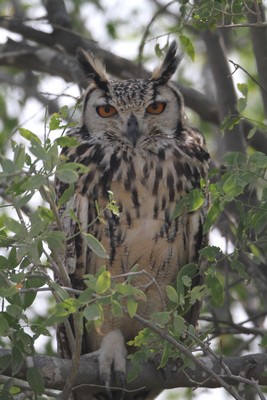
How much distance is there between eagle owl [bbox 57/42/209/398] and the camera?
3.68 m

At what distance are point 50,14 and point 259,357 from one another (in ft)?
8.23

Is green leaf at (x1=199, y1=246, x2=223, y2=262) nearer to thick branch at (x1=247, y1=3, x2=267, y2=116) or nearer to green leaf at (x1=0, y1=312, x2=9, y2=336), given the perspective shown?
green leaf at (x1=0, y1=312, x2=9, y2=336)

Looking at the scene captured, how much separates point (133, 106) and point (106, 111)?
0.44 ft

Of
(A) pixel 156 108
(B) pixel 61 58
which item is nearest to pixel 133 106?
(A) pixel 156 108

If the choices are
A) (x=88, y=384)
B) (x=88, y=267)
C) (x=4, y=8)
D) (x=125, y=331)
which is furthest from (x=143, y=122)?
(x=4, y=8)

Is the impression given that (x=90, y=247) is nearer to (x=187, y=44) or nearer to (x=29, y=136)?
(x=29, y=136)

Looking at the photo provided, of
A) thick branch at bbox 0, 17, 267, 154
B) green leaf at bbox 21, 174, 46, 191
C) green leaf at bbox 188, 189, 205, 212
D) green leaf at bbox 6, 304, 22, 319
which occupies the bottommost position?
green leaf at bbox 6, 304, 22, 319

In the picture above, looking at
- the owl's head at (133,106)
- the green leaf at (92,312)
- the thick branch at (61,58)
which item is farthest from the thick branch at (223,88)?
the green leaf at (92,312)

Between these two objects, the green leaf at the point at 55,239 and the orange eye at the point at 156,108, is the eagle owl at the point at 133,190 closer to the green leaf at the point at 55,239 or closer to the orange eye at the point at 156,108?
the orange eye at the point at 156,108

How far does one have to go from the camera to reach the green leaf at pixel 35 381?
2.77 m

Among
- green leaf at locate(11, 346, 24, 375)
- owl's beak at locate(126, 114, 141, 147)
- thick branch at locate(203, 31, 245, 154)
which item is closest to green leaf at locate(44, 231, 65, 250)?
green leaf at locate(11, 346, 24, 375)

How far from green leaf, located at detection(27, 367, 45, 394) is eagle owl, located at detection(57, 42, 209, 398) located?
736 mm

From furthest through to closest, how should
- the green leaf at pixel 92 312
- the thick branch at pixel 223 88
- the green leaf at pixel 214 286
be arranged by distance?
the thick branch at pixel 223 88, the green leaf at pixel 214 286, the green leaf at pixel 92 312

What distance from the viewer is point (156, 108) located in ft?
12.8
